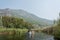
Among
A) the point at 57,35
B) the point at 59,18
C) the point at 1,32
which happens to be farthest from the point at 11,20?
the point at 57,35

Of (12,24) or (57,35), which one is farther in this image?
(12,24)

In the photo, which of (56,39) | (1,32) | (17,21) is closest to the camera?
(56,39)

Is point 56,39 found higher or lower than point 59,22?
lower

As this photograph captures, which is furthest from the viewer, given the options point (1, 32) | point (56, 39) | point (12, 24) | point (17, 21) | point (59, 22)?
point (17, 21)

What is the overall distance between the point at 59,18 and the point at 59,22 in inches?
57.4

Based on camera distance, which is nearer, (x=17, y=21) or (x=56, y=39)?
(x=56, y=39)

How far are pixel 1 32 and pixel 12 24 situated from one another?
33.0 meters

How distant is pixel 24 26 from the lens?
10769cm

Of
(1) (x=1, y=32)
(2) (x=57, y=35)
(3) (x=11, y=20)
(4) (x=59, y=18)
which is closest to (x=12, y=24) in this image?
(3) (x=11, y=20)

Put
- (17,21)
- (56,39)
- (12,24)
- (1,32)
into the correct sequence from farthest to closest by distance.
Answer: (17,21)
(12,24)
(1,32)
(56,39)

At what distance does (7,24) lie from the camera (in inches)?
4122

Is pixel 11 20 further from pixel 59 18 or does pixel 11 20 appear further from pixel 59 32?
pixel 59 32

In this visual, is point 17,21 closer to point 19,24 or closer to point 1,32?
point 19,24

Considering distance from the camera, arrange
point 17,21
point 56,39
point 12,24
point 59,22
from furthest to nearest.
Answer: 1. point 17,21
2. point 12,24
3. point 59,22
4. point 56,39
